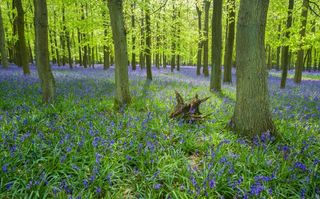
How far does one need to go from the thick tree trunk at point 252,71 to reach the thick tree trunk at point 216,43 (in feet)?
20.3

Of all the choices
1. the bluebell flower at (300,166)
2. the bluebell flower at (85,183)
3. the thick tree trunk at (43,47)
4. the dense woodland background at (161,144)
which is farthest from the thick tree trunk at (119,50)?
the bluebell flower at (300,166)

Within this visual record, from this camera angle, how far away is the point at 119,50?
7.56 metres

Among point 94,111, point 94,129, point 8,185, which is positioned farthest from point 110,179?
point 94,111

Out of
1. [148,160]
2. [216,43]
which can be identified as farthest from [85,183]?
[216,43]

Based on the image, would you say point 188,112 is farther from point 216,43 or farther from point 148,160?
point 216,43

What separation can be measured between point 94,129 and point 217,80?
7.75 meters

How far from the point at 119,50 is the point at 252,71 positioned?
429 centimetres

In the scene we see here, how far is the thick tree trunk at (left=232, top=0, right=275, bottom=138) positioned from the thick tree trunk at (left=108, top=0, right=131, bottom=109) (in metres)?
3.85

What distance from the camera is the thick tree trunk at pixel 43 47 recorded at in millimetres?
7207

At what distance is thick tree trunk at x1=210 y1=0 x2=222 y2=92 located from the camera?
11.1 metres

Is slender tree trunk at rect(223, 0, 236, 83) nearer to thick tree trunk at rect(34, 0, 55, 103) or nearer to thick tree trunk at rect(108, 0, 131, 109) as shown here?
thick tree trunk at rect(108, 0, 131, 109)

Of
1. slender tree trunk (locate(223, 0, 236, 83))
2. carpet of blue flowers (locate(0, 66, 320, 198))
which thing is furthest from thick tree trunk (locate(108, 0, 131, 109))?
slender tree trunk (locate(223, 0, 236, 83))

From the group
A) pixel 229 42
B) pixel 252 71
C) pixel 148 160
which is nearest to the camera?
pixel 148 160

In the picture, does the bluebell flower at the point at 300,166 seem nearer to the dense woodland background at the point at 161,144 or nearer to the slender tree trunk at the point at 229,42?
the dense woodland background at the point at 161,144
